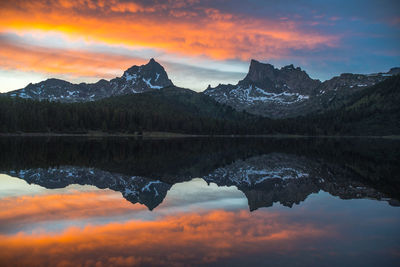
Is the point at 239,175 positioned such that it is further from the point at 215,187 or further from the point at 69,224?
the point at 69,224

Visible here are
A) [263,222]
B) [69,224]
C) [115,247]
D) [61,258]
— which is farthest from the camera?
[263,222]

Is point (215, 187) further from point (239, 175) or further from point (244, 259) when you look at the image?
point (244, 259)

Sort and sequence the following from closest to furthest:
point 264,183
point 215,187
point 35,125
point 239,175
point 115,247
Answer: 1. point 115,247
2. point 215,187
3. point 264,183
4. point 239,175
5. point 35,125

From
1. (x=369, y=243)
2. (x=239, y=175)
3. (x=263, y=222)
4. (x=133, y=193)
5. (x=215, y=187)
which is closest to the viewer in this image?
(x=369, y=243)

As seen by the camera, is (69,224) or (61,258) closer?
(61,258)

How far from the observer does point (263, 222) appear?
23266 millimetres

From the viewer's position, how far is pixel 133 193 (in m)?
33.8

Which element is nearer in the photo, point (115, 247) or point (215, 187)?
point (115, 247)

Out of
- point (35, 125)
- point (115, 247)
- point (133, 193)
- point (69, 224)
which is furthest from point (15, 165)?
point (35, 125)

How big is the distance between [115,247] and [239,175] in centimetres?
3480

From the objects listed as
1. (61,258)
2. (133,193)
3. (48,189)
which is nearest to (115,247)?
(61,258)

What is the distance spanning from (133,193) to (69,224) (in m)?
12.3

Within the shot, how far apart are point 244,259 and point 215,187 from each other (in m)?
23.5

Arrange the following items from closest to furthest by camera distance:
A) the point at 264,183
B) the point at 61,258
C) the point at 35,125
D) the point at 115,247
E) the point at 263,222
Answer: the point at 61,258 → the point at 115,247 → the point at 263,222 → the point at 264,183 → the point at 35,125
